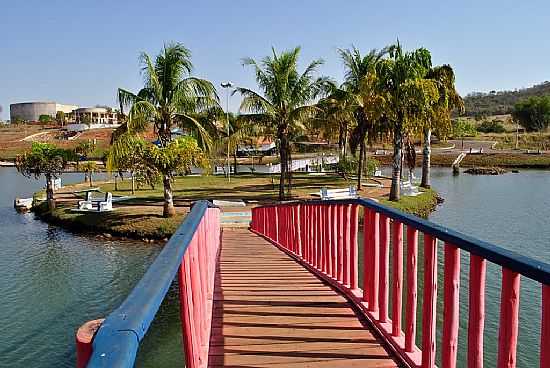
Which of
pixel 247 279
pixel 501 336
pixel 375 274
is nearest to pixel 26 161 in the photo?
pixel 247 279

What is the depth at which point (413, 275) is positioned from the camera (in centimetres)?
413

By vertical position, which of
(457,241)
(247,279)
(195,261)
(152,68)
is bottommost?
(247,279)

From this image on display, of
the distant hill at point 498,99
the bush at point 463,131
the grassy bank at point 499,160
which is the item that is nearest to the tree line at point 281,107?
the grassy bank at point 499,160

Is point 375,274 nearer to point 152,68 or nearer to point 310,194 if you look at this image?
point 152,68

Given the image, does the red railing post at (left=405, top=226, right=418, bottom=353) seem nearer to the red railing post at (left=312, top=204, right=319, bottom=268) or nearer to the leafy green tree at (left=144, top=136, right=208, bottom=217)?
the red railing post at (left=312, top=204, right=319, bottom=268)

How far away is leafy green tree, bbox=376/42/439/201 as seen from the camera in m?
23.5

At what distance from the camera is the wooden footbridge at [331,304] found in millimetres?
2285

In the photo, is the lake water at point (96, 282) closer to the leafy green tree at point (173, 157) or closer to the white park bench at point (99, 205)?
the white park bench at point (99, 205)

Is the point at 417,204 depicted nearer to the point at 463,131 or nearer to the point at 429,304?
the point at 429,304

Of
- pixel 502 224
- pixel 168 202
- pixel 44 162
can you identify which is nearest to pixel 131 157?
pixel 168 202

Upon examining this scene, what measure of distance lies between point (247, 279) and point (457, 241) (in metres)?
4.07

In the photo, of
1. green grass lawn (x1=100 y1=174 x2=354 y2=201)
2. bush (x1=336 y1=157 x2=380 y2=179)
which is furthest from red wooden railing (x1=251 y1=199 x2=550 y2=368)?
bush (x1=336 y1=157 x2=380 y2=179)

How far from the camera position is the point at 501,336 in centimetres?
283

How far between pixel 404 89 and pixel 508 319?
21630mm
